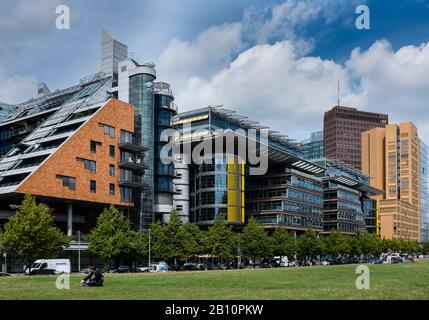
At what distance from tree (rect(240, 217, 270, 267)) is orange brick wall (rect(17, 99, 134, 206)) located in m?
23.0

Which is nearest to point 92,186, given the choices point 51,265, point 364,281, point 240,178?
point 51,265

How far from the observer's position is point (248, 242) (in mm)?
110250

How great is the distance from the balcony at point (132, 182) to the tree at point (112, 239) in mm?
22022

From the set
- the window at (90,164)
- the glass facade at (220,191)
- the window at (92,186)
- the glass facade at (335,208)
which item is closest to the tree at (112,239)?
the window at (92,186)

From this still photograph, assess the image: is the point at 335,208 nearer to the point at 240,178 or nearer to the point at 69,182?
the point at 240,178

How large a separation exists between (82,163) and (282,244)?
4515 centimetres

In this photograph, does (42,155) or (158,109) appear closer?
(42,155)

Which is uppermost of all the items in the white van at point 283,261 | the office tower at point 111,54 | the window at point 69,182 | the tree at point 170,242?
the office tower at point 111,54

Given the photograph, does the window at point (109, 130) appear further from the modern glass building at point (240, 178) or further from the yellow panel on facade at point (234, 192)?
the yellow panel on facade at point (234, 192)

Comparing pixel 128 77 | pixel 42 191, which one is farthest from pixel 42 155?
pixel 128 77

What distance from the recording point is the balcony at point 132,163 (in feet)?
347

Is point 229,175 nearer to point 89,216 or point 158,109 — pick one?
point 158,109
